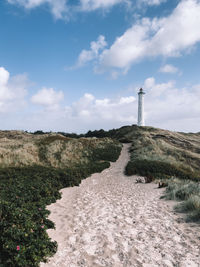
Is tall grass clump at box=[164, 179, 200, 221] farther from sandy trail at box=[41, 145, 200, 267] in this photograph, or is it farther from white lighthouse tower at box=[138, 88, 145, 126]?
white lighthouse tower at box=[138, 88, 145, 126]

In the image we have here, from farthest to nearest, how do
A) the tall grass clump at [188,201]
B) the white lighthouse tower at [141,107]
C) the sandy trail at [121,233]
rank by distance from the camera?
the white lighthouse tower at [141,107] → the tall grass clump at [188,201] → the sandy trail at [121,233]

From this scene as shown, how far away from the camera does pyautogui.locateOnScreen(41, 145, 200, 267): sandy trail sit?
425cm

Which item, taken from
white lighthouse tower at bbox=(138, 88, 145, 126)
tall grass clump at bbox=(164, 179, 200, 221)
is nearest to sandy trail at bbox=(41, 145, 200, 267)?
tall grass clump at bbox=(164, 179, 200, 221)

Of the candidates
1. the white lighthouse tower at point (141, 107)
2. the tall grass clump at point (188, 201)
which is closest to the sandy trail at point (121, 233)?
the tall grass clump at point (188, 201)

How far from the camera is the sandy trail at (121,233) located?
4.25 m

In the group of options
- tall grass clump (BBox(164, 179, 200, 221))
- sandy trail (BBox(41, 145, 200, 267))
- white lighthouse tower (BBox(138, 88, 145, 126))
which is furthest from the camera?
white lighthouse tower (BBox(138, 88, 145, 126))

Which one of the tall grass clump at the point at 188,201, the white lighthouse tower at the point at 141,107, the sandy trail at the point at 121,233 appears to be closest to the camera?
the sandy trail at the point at 121,233

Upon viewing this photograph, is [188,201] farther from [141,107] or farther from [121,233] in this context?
[141,107]

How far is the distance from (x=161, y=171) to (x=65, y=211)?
11069 millimetres

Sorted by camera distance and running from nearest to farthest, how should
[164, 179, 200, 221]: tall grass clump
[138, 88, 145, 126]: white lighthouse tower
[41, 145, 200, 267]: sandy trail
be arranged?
[41, 145, 200, 267]: sandy trail, [164, 179, 200, 221]: tall grass clump, [138, 88, 145, 126]: white lighthouse tower

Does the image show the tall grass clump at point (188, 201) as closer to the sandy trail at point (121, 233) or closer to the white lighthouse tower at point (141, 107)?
the sandy trail at point (121, 233)

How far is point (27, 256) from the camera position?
12.8 ft

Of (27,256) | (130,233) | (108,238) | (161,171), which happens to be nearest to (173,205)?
(130,233)

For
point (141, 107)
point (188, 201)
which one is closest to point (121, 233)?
point (188, 201)
